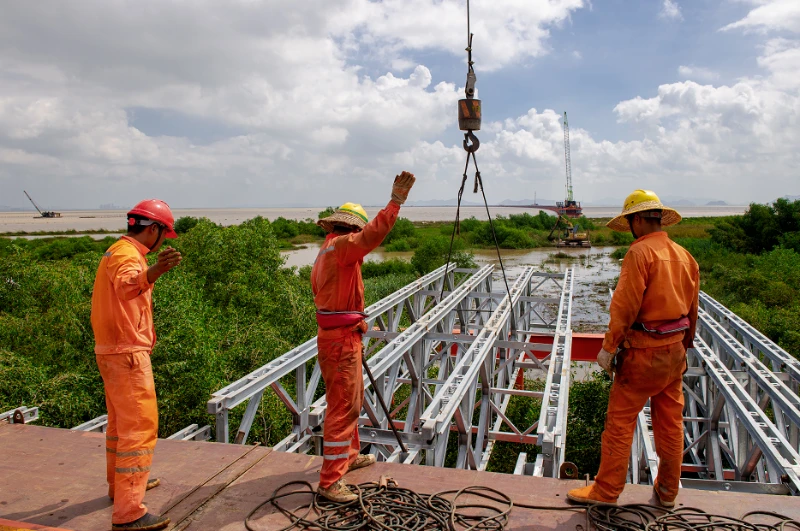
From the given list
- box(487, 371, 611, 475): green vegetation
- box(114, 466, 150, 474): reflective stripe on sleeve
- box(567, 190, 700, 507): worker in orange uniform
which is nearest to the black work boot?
box(114, 466, 150, 474): reflective stripe on sleeve

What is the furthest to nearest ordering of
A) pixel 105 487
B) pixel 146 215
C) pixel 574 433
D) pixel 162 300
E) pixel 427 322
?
pixel 574 433 < pixel 162 300 < pixel 427 322 < pixel 105 487 < pixel 146 215

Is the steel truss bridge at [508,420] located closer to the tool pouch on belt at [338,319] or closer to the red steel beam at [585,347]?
the tool pouch on belt at [338,319]

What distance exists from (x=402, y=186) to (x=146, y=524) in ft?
8.57

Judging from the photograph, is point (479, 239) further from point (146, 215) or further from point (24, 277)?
point (146, 215)

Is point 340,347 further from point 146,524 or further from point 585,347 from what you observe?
point 585,347

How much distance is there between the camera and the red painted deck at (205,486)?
3445 mm

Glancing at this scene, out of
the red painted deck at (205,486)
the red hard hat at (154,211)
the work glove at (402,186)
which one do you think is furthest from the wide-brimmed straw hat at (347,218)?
the red painted deck at (205,486)

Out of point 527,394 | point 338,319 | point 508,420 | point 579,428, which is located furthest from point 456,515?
point 579,428

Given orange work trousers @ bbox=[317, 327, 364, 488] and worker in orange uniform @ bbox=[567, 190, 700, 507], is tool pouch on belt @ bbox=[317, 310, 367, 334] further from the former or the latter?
worker in orange uniform @ bbox=[567, 190, 700, 507]

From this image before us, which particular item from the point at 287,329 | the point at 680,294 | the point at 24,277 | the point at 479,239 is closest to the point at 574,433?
the point at 287,329

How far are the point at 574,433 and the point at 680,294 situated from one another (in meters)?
6.99

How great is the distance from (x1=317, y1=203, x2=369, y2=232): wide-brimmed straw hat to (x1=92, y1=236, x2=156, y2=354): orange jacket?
1.30 metres

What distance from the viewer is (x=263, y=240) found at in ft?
48.0

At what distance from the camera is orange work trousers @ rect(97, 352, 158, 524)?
10.8 feet
